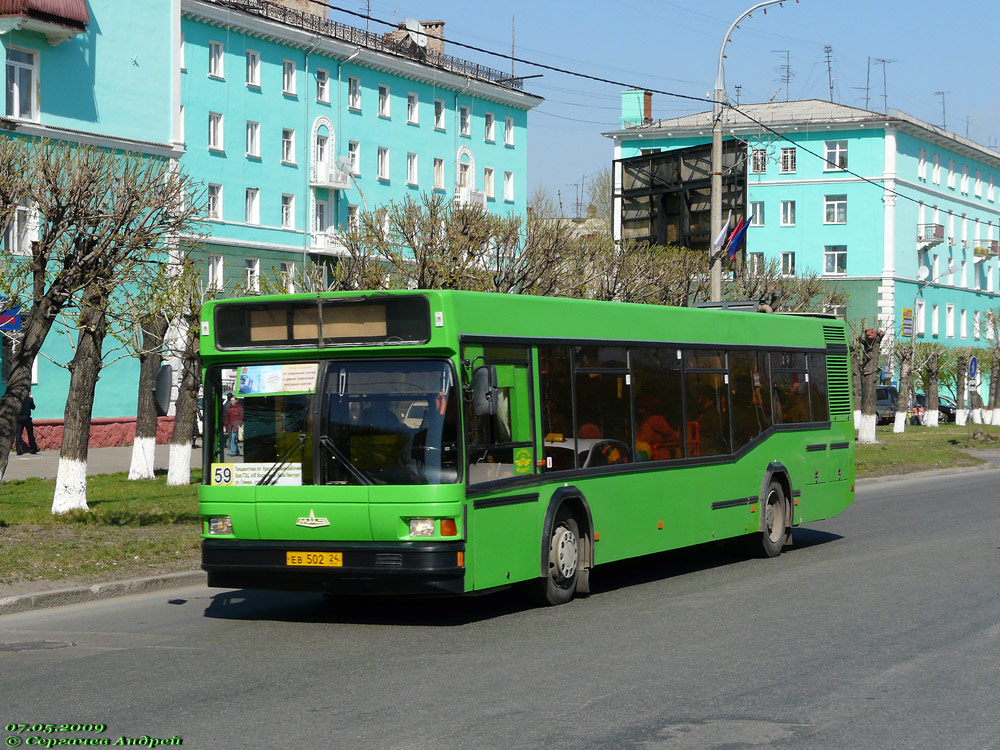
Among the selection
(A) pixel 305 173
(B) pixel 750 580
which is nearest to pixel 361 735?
(B) pixel 750 580

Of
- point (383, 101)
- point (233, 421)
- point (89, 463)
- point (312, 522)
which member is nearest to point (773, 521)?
point (312, 522)

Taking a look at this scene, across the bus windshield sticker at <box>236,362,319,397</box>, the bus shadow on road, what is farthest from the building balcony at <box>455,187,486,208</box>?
the bus windshield sticker at <box>236,362,319,397</box>

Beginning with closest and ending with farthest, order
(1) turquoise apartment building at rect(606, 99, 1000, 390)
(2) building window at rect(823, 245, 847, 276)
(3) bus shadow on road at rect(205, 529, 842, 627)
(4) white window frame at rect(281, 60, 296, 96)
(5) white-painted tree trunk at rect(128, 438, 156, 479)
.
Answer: (3) bus shadow on road at rect(205, 529, 842, 627) → (5) white-painted tree trunk at rect(128, 438, 156, 479) → (4) white window frame at rect(281, 60, 296, 96) → (1) turquoise apartment building at rect(606, 99, 1000, 390) → (2) building window at rect(823, 245, 847, 276)

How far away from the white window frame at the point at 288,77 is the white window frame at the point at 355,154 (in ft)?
12.9

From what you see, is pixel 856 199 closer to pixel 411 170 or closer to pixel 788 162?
pixel 788 162

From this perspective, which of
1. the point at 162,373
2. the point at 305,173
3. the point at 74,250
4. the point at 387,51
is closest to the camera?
the point at 162,373

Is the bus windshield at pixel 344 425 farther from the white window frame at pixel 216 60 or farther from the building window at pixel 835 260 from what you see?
the building window at pixel 835 260

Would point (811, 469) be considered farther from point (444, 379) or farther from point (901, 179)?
point (901, 179)

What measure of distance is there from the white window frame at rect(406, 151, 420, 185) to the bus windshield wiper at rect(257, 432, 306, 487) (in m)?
53.4

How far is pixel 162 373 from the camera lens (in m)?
12.8

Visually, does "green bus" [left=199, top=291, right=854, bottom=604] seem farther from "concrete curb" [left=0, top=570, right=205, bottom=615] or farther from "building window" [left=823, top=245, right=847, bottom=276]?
"building window" [left=823, top=245, right=847, bottom=276]

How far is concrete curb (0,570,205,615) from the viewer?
38.8 feet

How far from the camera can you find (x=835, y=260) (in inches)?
3029

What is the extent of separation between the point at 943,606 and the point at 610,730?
547 cm
